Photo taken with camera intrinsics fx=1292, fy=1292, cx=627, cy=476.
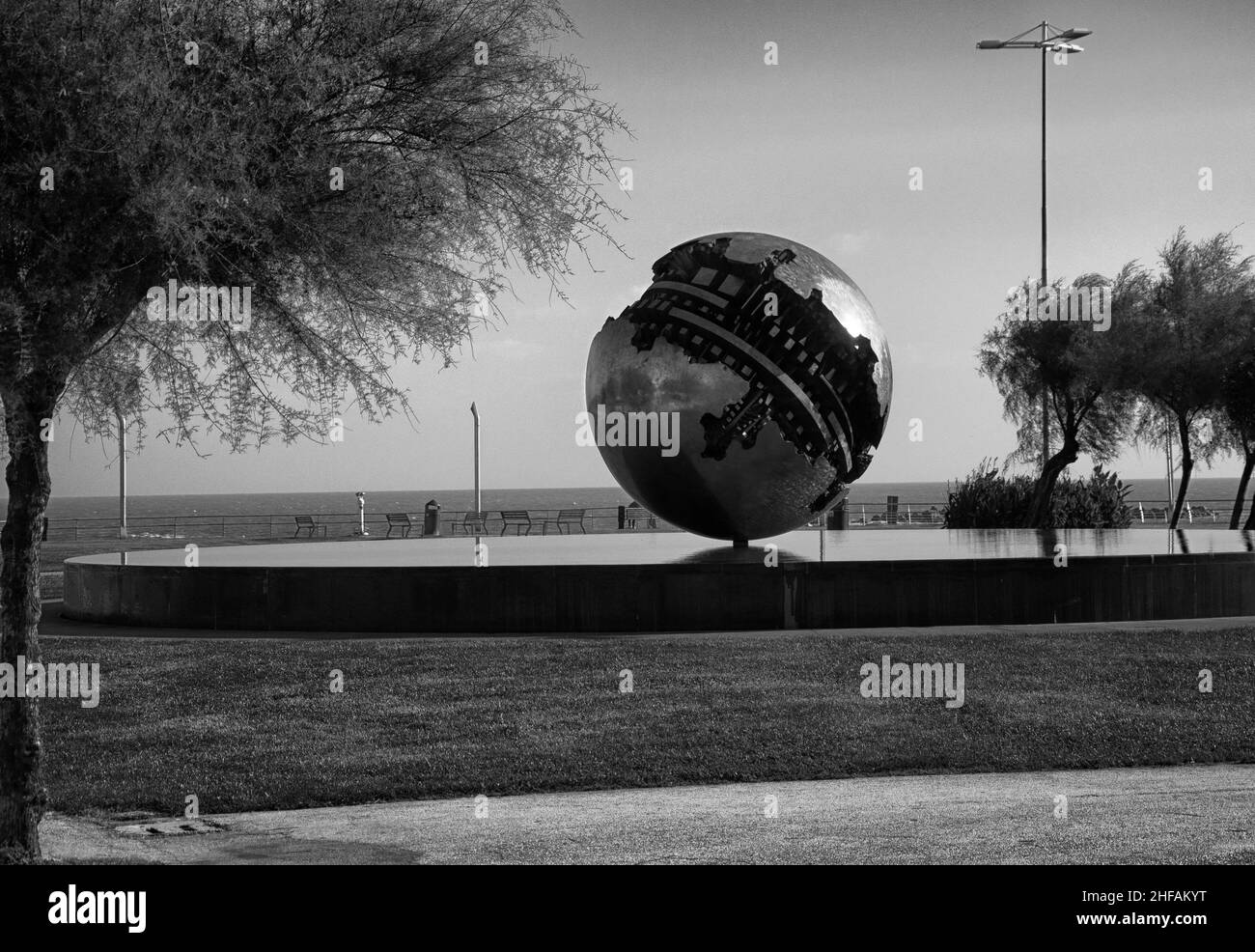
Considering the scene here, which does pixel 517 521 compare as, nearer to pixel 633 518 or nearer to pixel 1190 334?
pixel 633 518

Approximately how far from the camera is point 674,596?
48.6ft

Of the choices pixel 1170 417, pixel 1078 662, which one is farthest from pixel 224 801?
pixel 1170 417

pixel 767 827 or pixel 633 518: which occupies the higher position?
pixel 633 518

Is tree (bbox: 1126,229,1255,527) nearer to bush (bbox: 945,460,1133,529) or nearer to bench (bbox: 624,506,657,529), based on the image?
bush (bbox: 945,460,1133,529)

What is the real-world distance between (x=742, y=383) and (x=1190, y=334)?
23.1 m

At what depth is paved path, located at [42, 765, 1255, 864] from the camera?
23.2 ft

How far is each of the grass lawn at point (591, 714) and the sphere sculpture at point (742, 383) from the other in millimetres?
2319

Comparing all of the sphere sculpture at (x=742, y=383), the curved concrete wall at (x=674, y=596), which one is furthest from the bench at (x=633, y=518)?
the curved concrete wall at (x=674, y=596)

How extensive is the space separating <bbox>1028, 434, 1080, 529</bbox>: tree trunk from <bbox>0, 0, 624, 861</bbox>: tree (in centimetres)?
2676

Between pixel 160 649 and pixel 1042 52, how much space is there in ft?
103

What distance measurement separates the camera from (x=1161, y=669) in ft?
42.0

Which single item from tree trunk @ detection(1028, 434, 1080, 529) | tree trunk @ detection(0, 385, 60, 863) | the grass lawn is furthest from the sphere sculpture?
tree trunk @ detection(1028, 434, 1080, 529)

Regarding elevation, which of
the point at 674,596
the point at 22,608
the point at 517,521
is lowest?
the point at 674,596

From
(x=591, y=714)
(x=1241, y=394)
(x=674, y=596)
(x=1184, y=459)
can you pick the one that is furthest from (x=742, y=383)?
(x=1184, y=459)
